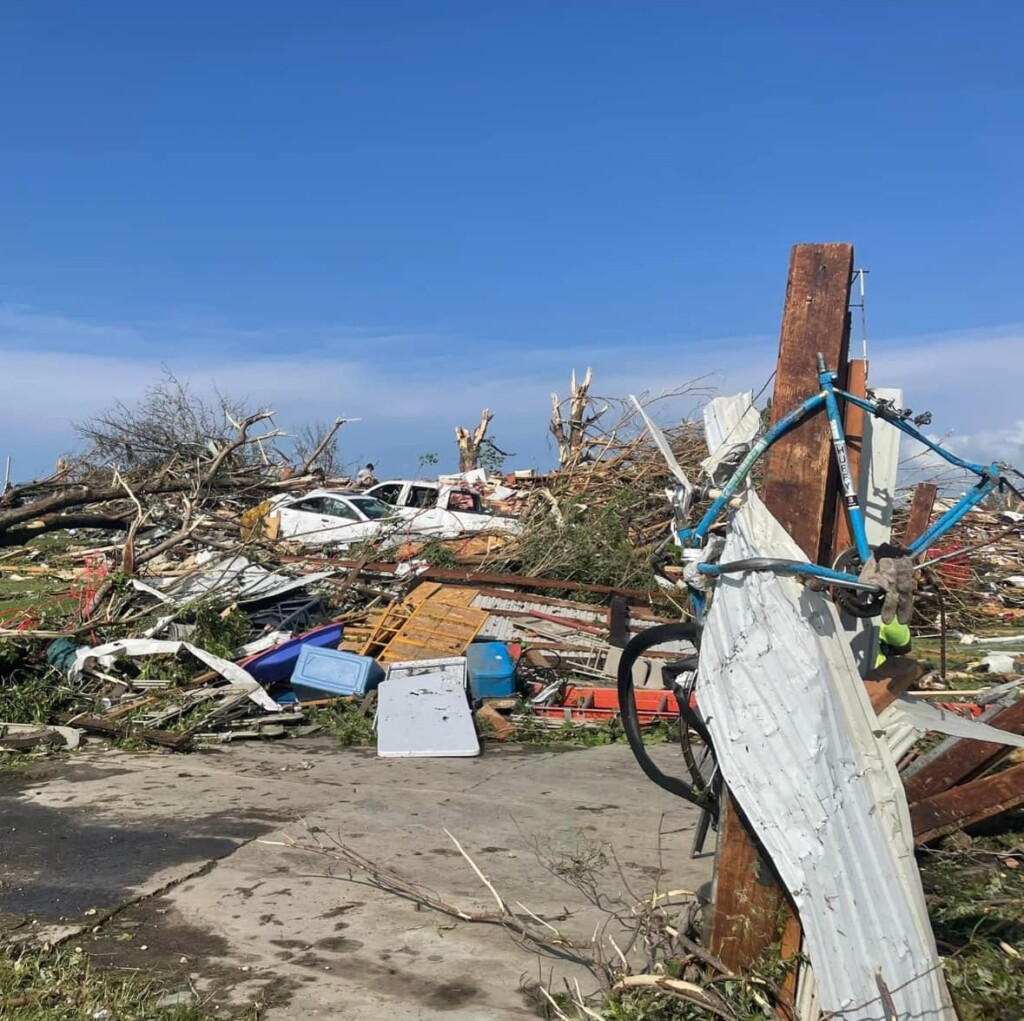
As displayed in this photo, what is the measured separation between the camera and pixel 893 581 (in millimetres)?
2775

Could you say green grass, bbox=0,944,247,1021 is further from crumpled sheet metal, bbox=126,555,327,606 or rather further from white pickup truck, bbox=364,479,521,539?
white pickup truck, bbox=364,479,521,539

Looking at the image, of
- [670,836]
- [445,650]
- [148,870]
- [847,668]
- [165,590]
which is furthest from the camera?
[165,590]

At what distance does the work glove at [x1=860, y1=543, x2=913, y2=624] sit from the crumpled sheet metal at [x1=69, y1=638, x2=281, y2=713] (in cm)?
682

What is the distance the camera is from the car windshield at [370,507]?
1622cm

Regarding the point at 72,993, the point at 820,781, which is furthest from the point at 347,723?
the point at 820,781

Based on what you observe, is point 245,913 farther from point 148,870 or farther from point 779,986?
point 779,986

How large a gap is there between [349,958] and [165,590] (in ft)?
24.3

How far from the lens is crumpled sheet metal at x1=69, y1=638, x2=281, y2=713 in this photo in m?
8.79

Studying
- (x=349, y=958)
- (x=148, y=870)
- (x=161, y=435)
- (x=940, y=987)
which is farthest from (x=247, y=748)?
(x=161, y=435)

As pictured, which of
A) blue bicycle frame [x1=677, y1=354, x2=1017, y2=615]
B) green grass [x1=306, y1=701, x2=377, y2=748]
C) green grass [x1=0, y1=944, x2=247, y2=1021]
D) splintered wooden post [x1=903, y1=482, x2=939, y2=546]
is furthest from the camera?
green grass [x1=306, y1=701, x2=377, y2=748]

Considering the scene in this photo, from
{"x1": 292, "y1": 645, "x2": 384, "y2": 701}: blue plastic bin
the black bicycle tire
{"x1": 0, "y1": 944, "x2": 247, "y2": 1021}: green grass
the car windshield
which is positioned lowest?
{"x1": 0, "y1": 944, "x2": 247, "y2": 1021}: green grass

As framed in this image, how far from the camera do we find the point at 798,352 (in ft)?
10.1

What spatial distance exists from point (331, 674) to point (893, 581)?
274 inches

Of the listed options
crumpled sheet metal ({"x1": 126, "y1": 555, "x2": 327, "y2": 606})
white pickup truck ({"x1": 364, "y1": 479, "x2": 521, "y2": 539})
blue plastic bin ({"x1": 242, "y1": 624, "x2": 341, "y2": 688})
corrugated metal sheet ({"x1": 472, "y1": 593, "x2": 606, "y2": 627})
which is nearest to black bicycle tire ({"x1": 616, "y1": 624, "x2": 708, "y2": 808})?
blue plastic bin ({"x1": 242, "y1": 624, "x2": 341, "y2": 688})
